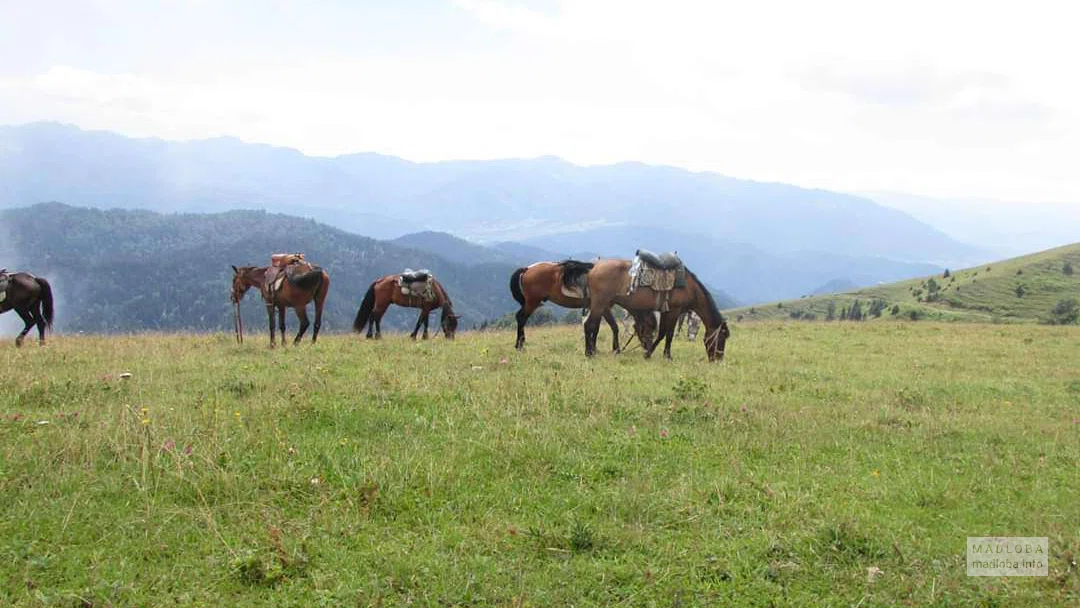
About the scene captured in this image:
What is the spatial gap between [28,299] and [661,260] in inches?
585

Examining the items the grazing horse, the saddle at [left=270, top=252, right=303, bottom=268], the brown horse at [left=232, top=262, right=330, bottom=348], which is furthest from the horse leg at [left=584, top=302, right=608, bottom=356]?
the grazing horse

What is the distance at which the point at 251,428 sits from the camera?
714cm

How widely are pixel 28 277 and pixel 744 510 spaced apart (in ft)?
58.0

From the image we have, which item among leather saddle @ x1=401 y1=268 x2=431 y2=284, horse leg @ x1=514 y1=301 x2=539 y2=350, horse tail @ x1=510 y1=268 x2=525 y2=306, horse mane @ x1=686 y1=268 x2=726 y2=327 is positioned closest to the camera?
horse mane @ x1=686 y1=268 x2=726 y2=327

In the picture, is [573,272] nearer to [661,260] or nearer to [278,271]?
[661,260]

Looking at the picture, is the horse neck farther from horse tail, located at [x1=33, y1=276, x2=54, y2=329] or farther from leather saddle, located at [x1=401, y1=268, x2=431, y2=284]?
horse tail, located at [x1=33, y1=276, x2=54, y2=329]

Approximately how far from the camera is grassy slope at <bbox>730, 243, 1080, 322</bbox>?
50125 mm

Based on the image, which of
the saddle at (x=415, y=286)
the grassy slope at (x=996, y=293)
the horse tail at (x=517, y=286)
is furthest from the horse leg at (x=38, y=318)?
the grassy slope at (x=996, y=293)

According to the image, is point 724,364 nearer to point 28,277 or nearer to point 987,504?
point 987,504

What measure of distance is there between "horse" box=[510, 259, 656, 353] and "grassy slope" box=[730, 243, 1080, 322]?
35537 mm

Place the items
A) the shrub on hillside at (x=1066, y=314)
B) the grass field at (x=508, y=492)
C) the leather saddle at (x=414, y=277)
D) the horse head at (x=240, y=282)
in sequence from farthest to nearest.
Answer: the shrub on hillside at (x=1066, y=314) < the leather saddle at (x=414, y=277) < the horse head at (x=240, y=282) < the grass field at (x=508, y=492)

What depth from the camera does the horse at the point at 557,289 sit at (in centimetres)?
1611

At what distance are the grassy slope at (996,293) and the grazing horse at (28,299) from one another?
43.6 m

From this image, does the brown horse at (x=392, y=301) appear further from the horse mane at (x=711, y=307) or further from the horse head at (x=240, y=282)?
the horse mane at (x=711, y=307)
